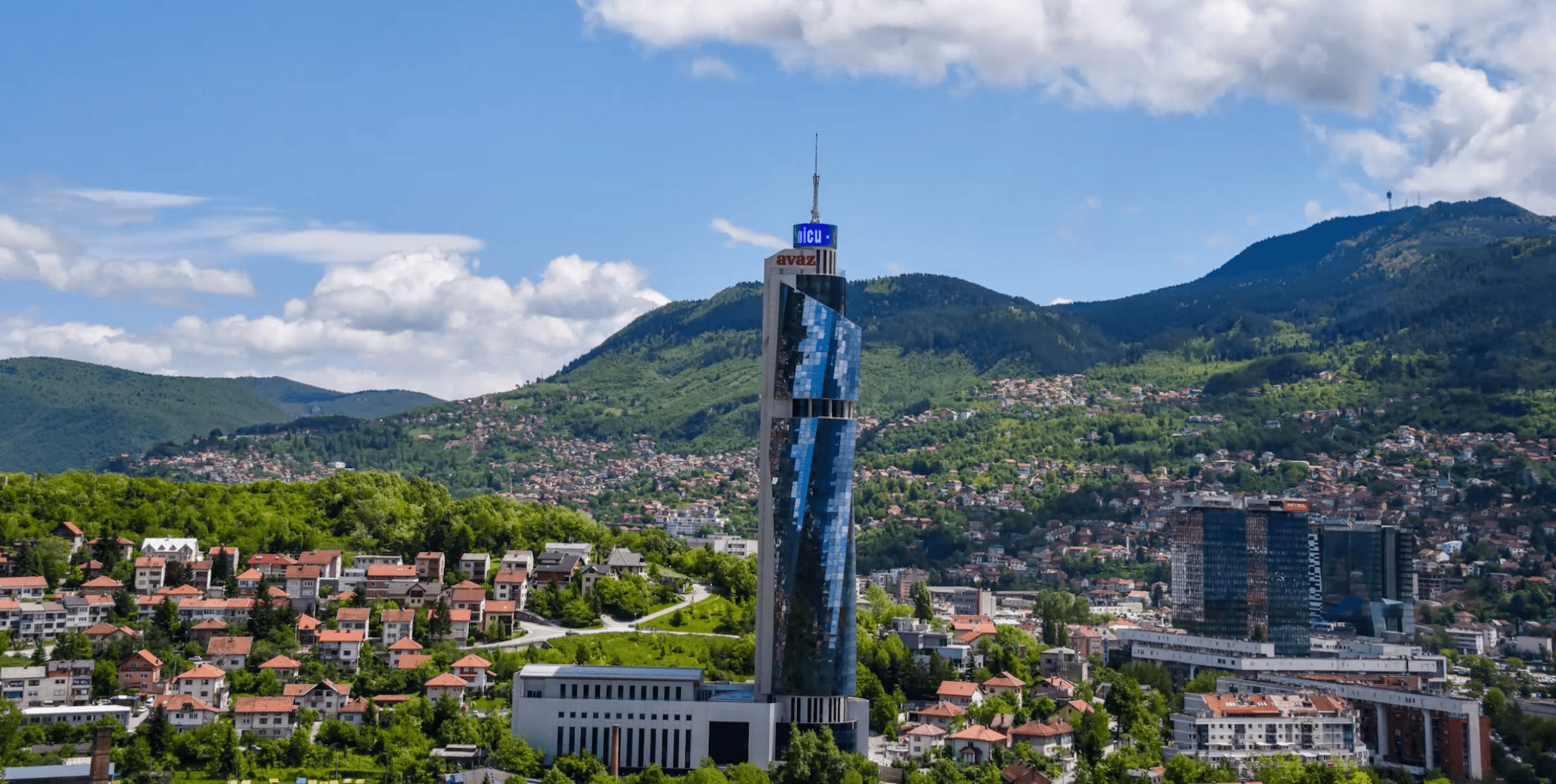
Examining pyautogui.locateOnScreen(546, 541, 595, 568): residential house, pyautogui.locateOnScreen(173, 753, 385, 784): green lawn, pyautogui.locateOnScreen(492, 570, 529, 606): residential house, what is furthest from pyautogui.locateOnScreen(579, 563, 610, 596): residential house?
pyautogui.locateOnScreen(173, 753, 385, 784): green lawn

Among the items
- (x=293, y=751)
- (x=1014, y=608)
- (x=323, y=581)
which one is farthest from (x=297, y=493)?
(x=1014, y=608)

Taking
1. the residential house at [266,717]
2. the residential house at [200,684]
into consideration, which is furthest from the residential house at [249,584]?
the residential house at [266,717]

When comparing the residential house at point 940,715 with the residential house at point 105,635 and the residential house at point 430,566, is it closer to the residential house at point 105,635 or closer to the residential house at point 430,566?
the residential house at point 430,566

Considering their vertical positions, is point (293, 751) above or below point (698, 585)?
below

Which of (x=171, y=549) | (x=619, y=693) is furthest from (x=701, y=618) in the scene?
(x=171, y=549)

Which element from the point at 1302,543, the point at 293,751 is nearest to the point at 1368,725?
the point at 1302,543

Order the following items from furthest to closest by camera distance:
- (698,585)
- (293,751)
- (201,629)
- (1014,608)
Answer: (1014,608)
(698,585)
(201,629)
(293,751)

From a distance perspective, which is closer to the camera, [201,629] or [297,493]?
[201,629]

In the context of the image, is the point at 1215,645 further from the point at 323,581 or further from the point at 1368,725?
the point at 323,581

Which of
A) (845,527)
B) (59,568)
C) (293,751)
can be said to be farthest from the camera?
(59,568)
